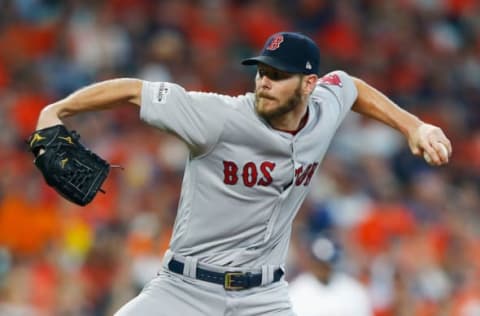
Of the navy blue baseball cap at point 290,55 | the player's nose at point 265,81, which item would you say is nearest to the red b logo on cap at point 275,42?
the navy blue baseball cap at point 290,55

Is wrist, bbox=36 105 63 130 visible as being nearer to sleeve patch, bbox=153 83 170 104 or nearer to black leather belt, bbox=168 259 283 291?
sleeve patch, bbox=153 83 170 104

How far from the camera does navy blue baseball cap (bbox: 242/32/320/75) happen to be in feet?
18.4

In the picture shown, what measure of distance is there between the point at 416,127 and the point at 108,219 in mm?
5205

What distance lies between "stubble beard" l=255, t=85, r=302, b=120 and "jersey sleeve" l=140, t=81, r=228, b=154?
0.58 ft

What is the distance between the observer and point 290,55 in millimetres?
5641

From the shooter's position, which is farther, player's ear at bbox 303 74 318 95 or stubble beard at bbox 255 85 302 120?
player's ear at bbox 303 74 318 95

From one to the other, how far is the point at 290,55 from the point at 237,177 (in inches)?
22.5

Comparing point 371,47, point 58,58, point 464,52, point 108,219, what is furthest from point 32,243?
point 464,52

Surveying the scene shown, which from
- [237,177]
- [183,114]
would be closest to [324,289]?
[237,177]

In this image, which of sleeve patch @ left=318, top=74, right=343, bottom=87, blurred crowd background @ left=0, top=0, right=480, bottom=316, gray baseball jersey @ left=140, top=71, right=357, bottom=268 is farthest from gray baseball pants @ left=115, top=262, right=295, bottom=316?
blurred crowd background @ left=0, top=0, right=480, bottom=316

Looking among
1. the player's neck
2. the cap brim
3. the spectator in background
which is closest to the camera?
the cap brim

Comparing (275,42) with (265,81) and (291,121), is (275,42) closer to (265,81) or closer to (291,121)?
(265,81)

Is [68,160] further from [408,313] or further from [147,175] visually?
[147,175]

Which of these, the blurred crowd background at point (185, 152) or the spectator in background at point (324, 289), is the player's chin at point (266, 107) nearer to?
the spectator in background at point (324, 289)
